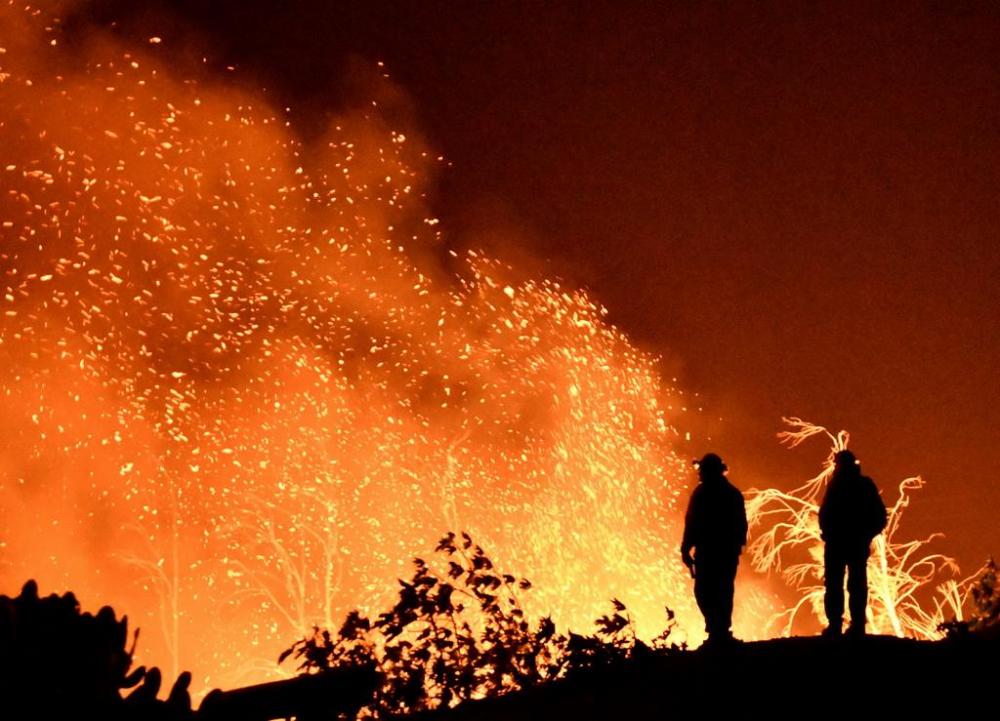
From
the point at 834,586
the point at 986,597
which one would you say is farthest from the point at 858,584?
the point at 986,597

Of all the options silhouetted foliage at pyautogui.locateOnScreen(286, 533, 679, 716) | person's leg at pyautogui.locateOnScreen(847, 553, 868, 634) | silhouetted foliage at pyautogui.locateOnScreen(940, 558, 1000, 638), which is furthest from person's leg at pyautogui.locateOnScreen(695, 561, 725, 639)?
silhouetted foliage at pyautogui.locateOnScreen(940, 558, 1000, 638)

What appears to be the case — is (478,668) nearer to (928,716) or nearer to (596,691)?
(596,691)

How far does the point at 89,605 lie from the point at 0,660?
2618 centimetres

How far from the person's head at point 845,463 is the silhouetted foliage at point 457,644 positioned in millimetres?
2056

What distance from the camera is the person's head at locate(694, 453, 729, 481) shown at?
9.40m

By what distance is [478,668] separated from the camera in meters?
9.20

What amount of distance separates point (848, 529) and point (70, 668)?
7511 mm

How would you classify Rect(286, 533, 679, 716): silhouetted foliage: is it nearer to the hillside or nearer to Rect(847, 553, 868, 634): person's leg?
the hillside

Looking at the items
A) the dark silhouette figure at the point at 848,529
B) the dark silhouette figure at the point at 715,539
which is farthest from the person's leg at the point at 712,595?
the dark silhouette figure at the point at 848,529

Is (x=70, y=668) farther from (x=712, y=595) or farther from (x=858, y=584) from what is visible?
(x=858, y=584)

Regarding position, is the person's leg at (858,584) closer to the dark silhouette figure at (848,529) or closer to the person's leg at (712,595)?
the dark silhouette figure at (848,529)

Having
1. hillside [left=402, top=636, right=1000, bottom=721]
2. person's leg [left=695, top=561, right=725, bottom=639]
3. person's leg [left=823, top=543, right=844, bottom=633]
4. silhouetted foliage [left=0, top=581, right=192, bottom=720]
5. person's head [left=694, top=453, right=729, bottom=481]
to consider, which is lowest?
silhouetted foliage [left=0, top=581, right=192, bottom=720]

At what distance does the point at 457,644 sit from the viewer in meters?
9.14

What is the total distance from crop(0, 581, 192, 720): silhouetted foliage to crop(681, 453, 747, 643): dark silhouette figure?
243 inches
